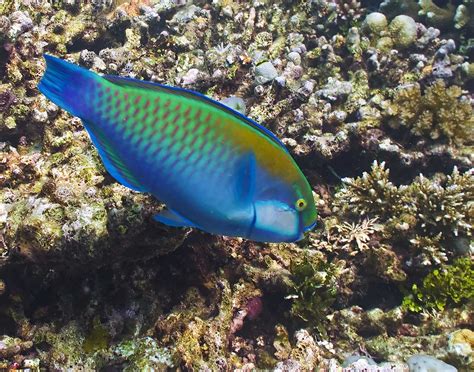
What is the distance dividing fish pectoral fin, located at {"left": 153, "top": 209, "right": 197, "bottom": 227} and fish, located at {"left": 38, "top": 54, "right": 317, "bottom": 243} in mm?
66

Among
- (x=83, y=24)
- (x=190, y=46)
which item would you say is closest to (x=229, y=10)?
(x=190, y=46)

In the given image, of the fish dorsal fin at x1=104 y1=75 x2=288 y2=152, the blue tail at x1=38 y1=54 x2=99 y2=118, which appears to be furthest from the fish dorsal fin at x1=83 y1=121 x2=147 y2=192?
the fish dorsal fin at x1=104 y1=75 x2=288 y2=152

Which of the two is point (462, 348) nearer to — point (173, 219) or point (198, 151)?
point (173, 219)

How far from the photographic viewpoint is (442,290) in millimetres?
4359

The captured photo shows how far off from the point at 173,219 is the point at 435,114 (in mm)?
4626

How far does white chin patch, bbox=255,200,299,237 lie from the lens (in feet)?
6.17

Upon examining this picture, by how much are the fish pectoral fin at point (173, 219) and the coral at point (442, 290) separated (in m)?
3.37

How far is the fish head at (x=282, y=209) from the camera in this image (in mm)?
1882

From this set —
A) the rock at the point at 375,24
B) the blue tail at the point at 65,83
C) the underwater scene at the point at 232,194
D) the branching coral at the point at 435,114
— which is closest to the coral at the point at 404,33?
the underwater scene at the point at 232,194

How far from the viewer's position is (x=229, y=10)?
7.27 meters

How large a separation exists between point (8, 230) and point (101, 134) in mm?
1854

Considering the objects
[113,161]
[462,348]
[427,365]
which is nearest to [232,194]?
[113,161]

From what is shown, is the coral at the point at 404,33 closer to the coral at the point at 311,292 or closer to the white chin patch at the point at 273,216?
the coral at the point at 311,292

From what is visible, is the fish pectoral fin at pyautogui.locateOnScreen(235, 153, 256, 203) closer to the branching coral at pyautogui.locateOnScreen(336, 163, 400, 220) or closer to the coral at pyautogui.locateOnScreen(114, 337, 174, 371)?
the coral at pyautogui.locateOnScreen(114, 337, 174, 371)
